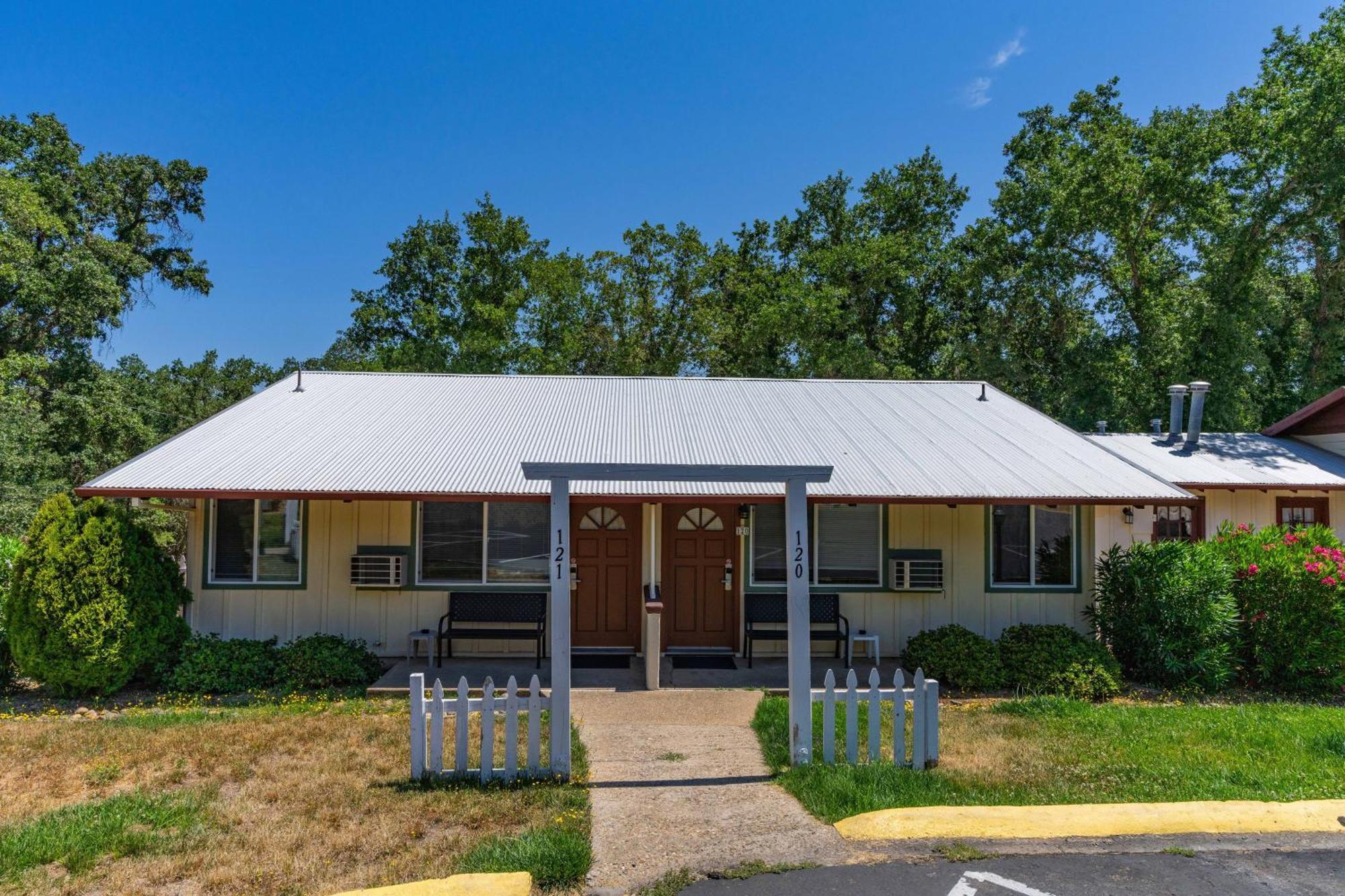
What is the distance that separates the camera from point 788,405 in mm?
12352

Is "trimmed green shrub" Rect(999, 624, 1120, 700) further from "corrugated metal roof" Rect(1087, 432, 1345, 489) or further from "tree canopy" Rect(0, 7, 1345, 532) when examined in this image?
"tree canopy" Rect(0, 7, 1345, 532)

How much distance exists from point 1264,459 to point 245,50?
2362 centimetres

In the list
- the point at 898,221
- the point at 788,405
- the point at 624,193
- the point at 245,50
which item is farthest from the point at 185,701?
the point at 898,221

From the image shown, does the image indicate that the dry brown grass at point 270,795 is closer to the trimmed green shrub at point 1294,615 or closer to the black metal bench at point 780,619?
the black metal bench at point 780,619

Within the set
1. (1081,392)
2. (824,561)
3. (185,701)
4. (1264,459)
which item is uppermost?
(1081,392)

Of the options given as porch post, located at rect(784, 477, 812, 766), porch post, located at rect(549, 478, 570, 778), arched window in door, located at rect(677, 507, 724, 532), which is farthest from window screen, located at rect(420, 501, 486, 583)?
porch post, located at rect(784, 477, 812, 766)

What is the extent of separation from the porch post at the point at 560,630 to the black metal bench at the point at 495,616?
12.2 feet

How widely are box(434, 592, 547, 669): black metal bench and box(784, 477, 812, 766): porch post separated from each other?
4.28 m

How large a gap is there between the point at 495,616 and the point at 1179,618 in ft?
26.4

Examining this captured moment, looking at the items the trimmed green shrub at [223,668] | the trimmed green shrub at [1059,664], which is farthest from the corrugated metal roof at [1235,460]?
the trimmed green shrub at [223,668]

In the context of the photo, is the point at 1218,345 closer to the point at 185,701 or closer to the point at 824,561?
the point at 824,561

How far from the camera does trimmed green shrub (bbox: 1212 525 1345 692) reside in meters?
8.50

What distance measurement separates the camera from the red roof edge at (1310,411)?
15359 millimetres

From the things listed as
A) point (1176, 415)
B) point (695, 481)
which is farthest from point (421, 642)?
point (1176, 415)
